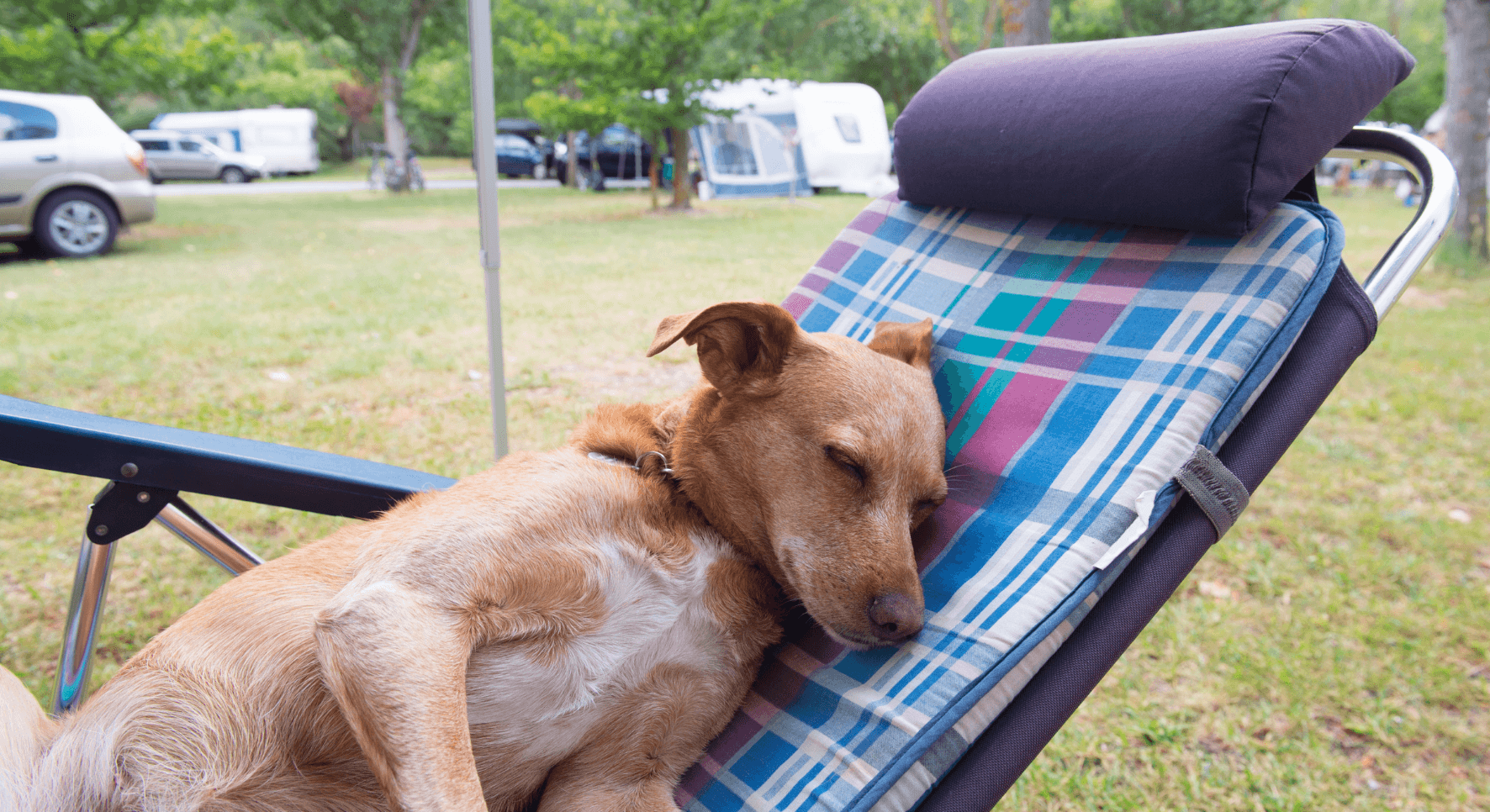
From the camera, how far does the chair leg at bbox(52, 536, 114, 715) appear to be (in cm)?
237

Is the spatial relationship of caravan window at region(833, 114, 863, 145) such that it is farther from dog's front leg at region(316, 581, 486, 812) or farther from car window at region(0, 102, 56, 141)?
dog's front leg at region(316, 581, 486, 812)

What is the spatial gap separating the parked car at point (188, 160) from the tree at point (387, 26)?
10.5m

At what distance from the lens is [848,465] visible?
6.35 feet

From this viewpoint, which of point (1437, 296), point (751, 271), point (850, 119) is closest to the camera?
point (1437, 296)

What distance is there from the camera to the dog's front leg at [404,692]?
1481mm

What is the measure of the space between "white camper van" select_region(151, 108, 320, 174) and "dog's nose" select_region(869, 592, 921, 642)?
45092 mm

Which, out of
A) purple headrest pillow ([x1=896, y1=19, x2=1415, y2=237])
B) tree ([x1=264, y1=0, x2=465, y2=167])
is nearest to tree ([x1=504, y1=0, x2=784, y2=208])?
tree ([x1=264, y1=0, x2=465, y2=167])

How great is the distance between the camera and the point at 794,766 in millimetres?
1775

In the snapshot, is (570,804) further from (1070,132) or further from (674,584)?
(1070,132)

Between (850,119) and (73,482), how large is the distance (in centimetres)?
2320

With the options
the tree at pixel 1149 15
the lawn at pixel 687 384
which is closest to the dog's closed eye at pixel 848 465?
the lawn at pixel 687 384

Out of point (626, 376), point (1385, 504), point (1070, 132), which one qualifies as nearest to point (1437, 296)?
point (1385, 504)

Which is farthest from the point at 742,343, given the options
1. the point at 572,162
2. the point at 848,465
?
the point at 572,162

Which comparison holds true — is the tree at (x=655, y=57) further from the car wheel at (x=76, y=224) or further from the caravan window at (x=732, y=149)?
the car wheel at (x=76, y=224)
